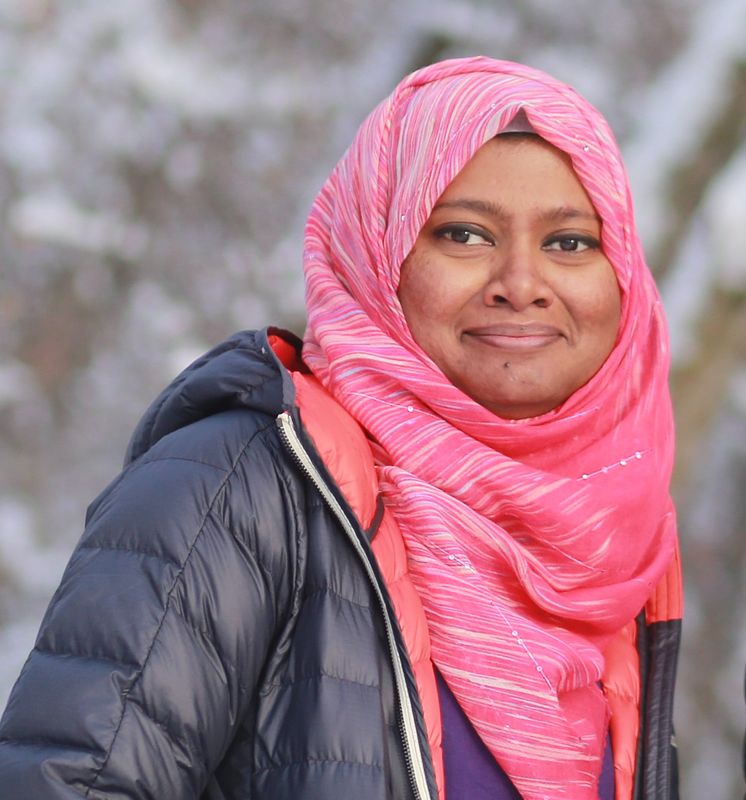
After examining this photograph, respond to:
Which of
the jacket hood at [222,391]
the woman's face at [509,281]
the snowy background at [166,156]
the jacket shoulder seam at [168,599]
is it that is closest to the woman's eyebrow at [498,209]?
the woman's face at [509,281]

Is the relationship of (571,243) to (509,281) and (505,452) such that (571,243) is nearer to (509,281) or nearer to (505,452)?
(509,281)

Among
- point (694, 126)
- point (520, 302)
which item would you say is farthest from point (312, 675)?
point (694, 126)

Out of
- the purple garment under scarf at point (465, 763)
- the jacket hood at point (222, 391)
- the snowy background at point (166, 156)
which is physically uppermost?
the snowy background at point (166, 156)

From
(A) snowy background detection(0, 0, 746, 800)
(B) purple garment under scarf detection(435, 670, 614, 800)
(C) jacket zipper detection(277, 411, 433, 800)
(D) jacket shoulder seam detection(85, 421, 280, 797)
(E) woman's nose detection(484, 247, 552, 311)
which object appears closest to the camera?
(D) jacket shoulder seam detection(85, 421, 280, 797)

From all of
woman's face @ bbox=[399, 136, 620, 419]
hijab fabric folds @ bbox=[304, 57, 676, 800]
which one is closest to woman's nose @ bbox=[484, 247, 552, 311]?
woman's face @ bbox=[399, 136, 620, 419]

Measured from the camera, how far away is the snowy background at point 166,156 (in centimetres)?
415

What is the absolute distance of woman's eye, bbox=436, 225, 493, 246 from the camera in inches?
64.0

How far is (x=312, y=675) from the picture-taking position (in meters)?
1.31

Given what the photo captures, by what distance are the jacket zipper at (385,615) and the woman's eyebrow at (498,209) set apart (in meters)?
0.43

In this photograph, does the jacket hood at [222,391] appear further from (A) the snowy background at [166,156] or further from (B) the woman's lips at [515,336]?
(A) the snowy background at [166,156]

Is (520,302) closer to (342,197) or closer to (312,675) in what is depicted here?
(342,197)

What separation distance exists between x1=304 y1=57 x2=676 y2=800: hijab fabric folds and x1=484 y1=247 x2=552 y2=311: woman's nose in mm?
131

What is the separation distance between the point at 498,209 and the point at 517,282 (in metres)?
0.11

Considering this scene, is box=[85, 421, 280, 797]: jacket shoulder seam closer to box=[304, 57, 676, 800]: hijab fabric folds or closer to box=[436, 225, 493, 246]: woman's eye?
box=[304, 57, 676, 800]: hijab fabric folds
